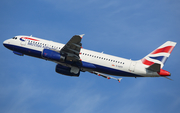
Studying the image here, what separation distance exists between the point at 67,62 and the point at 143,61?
1511 centimetres

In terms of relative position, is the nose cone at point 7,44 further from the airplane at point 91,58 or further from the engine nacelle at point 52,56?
the engine nacelle at point 52,56

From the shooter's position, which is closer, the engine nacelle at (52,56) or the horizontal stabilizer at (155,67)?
the horizontal stabilizer at (155,67)

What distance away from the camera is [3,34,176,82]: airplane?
47.3 m

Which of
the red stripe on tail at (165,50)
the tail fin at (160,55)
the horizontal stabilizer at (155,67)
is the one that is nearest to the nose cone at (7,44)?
the tail fin at (160,55)

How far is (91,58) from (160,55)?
13.8m

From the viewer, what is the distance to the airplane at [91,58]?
155 feet

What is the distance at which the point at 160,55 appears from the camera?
4956 centimetres

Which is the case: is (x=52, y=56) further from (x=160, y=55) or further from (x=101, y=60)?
(x=160, y=55)

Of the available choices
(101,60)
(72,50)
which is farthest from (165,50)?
(72,50)

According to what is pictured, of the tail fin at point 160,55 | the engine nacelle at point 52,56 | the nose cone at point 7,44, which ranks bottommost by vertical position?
the engine nacelle at point 52,56

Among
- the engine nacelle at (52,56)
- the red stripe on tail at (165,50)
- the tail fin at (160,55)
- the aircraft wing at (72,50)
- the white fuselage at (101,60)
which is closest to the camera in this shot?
the aircraft wing at (72,50)

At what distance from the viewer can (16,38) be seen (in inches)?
2046

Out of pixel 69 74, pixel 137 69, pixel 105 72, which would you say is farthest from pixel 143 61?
pixel 69 74

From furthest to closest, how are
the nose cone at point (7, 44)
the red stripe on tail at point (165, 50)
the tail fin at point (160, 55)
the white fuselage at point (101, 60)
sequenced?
the nose cone at point (7, 44)
the red stripe on tail at point (165, 50)
the tail fin at point (160, 55)
the white fuselage at point (101, 60)
